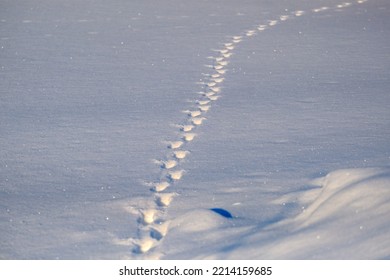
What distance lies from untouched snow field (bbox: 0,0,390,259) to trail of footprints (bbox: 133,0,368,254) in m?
0.01

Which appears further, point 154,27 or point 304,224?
point 154,27

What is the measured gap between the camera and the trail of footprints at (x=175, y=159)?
279 centimetres

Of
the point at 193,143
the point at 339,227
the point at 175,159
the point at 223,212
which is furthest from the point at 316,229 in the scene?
the point at 193,143

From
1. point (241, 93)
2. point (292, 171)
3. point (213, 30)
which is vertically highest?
point (213, 30)

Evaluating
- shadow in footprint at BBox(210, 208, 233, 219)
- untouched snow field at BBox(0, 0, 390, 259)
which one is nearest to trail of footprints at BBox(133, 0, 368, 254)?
untouched snow field at BBox(0, 0, 390, 259)

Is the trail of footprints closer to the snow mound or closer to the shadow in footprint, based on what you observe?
the shadow in footprint

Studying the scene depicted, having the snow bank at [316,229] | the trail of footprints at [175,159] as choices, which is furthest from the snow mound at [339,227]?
the trail of footprints at [175,159]

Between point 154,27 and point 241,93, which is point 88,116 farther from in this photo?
point 154,27

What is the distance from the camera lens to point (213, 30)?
7582mm

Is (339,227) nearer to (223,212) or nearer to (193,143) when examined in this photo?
(223,212)

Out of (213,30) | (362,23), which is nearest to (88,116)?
(213,30)

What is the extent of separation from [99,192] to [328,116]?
1801mm

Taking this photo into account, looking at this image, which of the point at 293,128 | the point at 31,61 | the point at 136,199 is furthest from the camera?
the point at 31,61

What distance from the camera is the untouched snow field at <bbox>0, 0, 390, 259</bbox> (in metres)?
2.63
